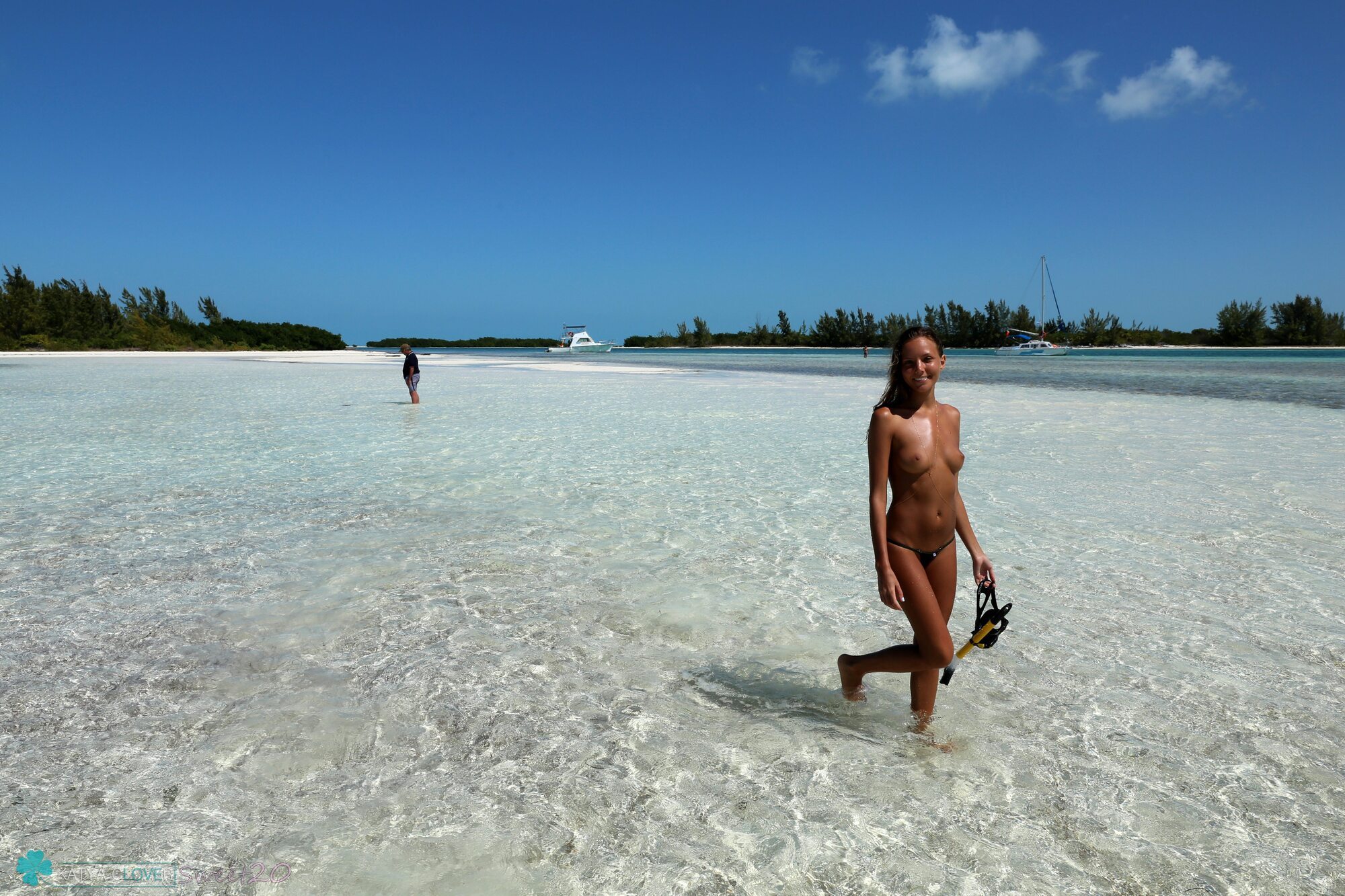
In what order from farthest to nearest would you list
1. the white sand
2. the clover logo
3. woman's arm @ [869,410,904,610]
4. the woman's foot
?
1. the white sand
2. the woman's foot
3. woman's arm @ [869,410,904,610]
4. the clover logo

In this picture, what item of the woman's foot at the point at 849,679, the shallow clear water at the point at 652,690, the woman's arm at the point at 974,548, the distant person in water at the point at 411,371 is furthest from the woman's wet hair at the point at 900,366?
the distant person in water at the point at 411,371

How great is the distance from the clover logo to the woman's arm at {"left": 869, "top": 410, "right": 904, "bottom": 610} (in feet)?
9.05

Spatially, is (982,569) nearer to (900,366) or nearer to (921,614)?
(921,614)

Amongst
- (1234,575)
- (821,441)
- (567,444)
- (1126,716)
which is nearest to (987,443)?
(821,441)

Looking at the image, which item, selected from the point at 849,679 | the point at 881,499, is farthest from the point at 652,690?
the point at 881,499

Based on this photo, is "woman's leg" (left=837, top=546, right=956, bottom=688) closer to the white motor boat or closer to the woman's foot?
the woman's foot

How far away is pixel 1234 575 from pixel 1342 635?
1.10m

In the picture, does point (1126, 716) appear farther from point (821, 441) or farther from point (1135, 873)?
point (821, 441)

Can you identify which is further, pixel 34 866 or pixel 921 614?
pixel 921 614

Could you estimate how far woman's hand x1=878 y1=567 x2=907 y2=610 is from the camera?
2848mm

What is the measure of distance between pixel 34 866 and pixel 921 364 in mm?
3237

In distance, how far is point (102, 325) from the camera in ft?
250

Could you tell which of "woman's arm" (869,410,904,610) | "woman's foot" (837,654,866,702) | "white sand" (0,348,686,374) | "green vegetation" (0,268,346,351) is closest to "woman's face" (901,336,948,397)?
"woman's arm" (869,410,904,610)

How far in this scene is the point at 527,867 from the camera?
2.54 metres
